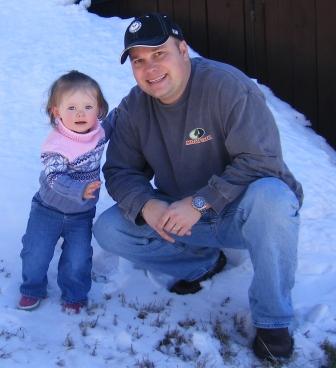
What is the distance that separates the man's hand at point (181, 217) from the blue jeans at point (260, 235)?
8.0 inches

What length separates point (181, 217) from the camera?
9.78 feet

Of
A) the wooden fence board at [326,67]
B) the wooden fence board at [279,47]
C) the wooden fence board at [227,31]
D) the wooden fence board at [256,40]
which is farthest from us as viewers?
the wooden fence board at [227,31]

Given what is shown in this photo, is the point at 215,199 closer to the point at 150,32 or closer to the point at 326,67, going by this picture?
the point at 150,32

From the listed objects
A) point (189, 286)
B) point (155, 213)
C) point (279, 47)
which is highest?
point (155, 213)

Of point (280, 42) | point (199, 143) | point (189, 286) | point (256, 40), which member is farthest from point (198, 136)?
point (256, 40)

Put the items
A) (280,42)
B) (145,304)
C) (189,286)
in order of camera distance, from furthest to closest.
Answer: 1. (280,42)
2. (189,286)
3. (145,304)

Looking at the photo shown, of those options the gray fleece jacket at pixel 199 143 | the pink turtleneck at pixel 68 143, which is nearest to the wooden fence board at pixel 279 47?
the gray fleece jacket at pixel 199 143

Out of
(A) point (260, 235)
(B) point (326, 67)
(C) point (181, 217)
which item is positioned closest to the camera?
(A) point (260, 235)

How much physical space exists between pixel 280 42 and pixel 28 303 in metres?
4.13

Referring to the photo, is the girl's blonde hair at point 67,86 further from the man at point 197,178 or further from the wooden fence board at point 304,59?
the wooden fence board at point 304,59

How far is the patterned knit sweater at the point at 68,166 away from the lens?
10.2 feet

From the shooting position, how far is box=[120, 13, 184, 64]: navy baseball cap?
303 cm

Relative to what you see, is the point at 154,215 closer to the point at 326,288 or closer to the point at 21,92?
the point at 326,288

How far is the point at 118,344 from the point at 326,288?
1.19 metres
